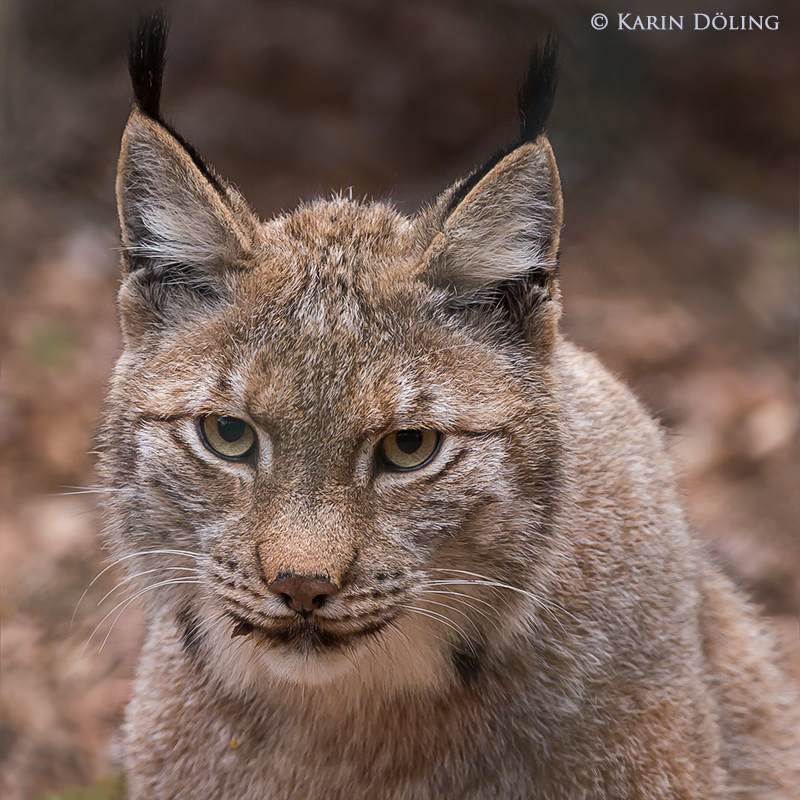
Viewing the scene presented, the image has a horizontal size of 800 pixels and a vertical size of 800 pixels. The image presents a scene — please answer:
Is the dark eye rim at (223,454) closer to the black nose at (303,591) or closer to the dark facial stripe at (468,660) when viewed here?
the black nose at (303,591)

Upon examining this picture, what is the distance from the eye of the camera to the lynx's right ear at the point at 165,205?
179 cm

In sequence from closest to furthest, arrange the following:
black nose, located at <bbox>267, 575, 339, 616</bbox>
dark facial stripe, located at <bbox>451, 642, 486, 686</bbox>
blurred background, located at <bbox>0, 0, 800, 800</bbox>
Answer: black nose, located at <bbox>267, 575, 339, 616</bbox>
dark facial stripe, located at <bbox>451, 642, 486, 686</bbox>
blurred background, located at <bbox>0, 0, 800, 800</bbox>

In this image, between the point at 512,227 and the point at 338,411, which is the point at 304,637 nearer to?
the point at 338,411

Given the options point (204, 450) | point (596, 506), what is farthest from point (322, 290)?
point (596, 506)

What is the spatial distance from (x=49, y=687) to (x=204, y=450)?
5.77ft

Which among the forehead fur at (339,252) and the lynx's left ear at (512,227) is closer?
the lynx's left ear at (512,227)

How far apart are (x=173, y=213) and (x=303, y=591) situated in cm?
76

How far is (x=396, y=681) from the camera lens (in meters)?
2.01

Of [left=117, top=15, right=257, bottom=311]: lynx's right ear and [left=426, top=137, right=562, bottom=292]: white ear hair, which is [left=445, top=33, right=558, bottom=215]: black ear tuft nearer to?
[left=426, top=137, right=562, bottom=292]: white ear hair

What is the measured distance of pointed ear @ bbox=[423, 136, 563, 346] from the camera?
175cm

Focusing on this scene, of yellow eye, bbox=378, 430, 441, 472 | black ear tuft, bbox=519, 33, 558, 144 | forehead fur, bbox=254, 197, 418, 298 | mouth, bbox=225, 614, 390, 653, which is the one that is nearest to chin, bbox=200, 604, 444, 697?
mouth, bbox=225, 614, 390, 653
